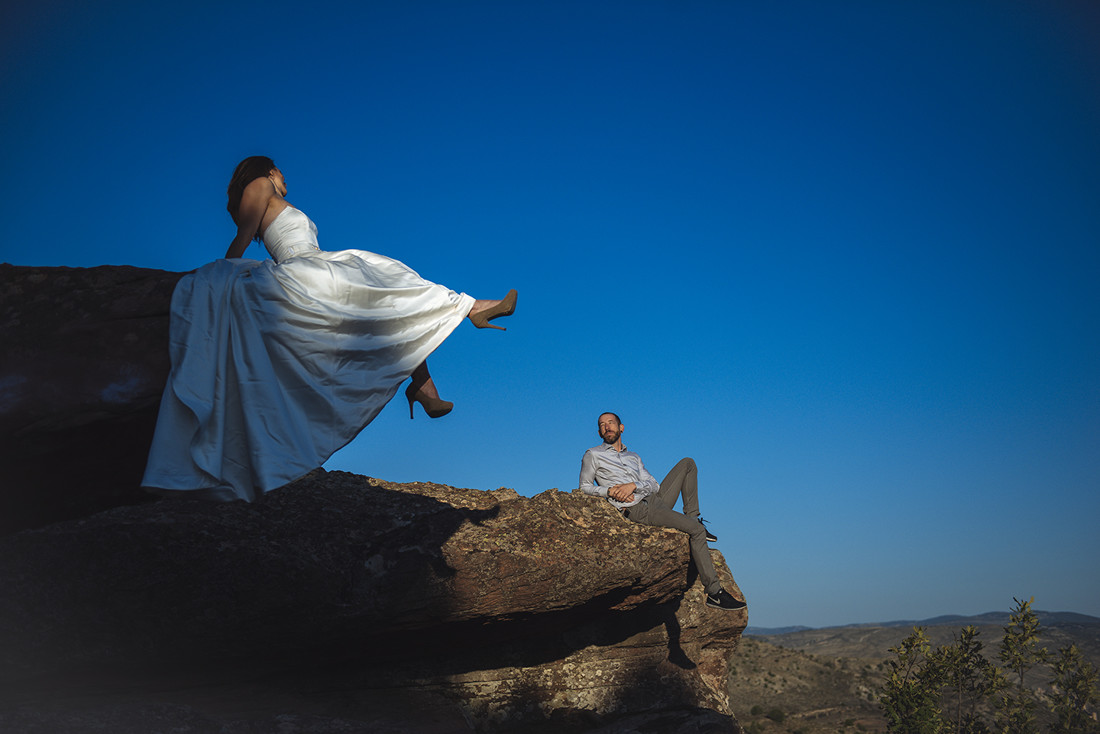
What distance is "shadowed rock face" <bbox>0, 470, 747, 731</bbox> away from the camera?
7027 mm

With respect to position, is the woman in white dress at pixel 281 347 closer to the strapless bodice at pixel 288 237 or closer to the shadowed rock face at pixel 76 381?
the strapless bodice at pixel 288 237

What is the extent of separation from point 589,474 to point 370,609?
316cm

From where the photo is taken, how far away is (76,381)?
456 cm

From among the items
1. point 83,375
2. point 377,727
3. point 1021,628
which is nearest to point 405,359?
point 83,375

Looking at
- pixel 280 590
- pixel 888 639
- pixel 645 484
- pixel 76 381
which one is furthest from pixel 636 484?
pixel 888 639

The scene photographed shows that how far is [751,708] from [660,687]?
3601cm

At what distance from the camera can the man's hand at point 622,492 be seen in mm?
9367

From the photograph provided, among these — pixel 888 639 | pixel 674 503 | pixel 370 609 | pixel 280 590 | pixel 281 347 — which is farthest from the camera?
pixel 888 639

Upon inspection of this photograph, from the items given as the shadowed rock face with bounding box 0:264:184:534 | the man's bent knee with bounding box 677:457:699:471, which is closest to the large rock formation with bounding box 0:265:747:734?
the shadowed rock face with bounding box 0:264:184:534

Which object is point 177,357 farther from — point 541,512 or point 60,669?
point 541,512

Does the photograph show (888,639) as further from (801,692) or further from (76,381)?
(76,381)

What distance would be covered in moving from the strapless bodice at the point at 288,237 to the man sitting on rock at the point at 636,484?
5.09 meters

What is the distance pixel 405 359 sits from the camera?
204 inches

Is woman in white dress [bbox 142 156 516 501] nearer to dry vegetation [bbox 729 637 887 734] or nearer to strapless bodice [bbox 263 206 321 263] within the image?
strapless bodice [bbox 263 206 321 263]
